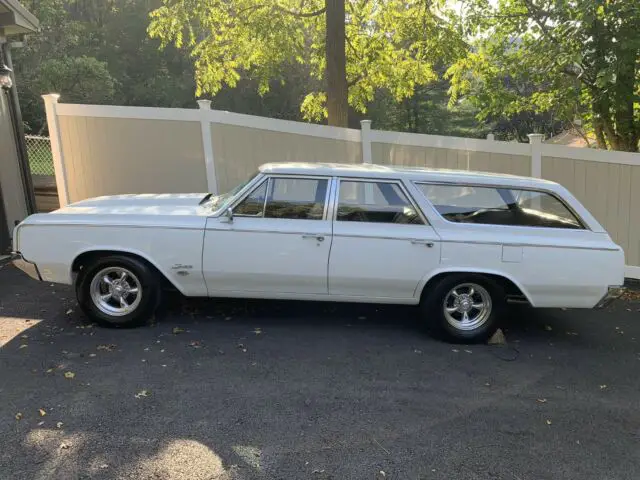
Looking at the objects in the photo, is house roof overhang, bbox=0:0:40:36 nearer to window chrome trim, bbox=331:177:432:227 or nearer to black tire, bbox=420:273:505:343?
window chrome trim, bbox=331:177:432:227

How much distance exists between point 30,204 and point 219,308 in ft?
15.8

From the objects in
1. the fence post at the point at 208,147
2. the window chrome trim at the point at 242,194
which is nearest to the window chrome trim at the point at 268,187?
the window chrome trim at the point at 242,194

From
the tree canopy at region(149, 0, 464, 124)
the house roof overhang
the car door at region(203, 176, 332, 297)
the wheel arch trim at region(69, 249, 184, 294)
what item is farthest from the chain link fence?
the car door at region(203, 176, 332, 297)

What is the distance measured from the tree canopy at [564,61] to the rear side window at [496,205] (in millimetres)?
3762

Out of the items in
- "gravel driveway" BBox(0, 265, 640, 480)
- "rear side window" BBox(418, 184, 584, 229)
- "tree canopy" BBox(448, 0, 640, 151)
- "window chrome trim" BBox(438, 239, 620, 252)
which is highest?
"tree canopy" BBox(448, 0, 640, 151)

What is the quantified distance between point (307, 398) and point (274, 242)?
1.56m

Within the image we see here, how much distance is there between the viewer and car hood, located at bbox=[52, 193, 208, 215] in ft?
17.0

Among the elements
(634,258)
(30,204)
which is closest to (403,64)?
(634,258)

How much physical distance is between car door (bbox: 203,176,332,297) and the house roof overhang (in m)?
5.51

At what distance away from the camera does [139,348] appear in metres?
4.70

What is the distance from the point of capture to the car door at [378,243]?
4.93m

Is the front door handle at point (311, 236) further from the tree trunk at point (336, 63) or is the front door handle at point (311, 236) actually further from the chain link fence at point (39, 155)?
the chain link fence at point (39, 155)

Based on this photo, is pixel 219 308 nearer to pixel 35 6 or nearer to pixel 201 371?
pixel 201 371

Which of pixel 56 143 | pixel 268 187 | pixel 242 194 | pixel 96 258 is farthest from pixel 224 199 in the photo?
pixel 56 143
